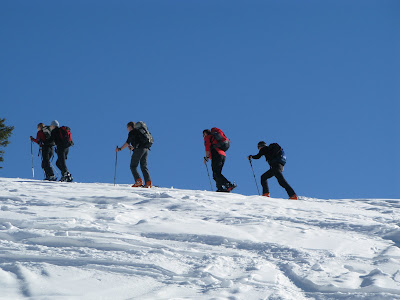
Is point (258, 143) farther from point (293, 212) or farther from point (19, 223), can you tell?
point (19, 223)

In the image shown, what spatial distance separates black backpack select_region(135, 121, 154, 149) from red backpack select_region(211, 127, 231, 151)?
167 cm

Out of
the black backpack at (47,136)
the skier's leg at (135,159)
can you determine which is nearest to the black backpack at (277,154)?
the skier's leg at (135,159)

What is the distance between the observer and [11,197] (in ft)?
30.9

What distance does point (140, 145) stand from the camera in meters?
13.4

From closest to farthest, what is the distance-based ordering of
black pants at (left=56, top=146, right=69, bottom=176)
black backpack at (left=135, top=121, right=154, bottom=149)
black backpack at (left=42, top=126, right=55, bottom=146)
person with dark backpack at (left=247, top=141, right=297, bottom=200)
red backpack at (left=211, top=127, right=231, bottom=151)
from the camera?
person with dark backpack at (left=247, top=141, right=297, bottom=200) → black backpack at (left=135, top=121, right=154, bottom=149) → red backpack at (left=211, top=127, right=231, bottom=151) → black pants at (left=56, top=146, right=69, bottom=176) → black backpack at (left=42, top=126, right=55, bottom=146)

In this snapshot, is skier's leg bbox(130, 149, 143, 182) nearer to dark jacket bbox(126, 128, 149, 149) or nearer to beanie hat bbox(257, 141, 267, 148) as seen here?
dark jacket bbox(126, 128, 149, 149)

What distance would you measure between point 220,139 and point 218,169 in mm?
803

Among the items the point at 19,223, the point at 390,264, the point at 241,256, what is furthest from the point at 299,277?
the point at 19,223

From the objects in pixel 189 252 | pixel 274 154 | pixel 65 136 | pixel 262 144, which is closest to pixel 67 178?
pixel 65 136

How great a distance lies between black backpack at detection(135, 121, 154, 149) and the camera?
13305mm

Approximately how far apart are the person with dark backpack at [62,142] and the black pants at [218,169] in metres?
4.47

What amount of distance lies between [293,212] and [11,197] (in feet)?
16.7

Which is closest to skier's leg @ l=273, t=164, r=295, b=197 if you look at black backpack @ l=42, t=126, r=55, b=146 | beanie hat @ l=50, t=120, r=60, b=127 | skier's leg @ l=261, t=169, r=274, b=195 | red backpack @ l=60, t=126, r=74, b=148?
skier's leg @ l=261, t=169, r=274, b=195

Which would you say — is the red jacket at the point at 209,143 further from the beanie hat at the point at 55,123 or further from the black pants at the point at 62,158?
the beanie hat at the point at 55,123
